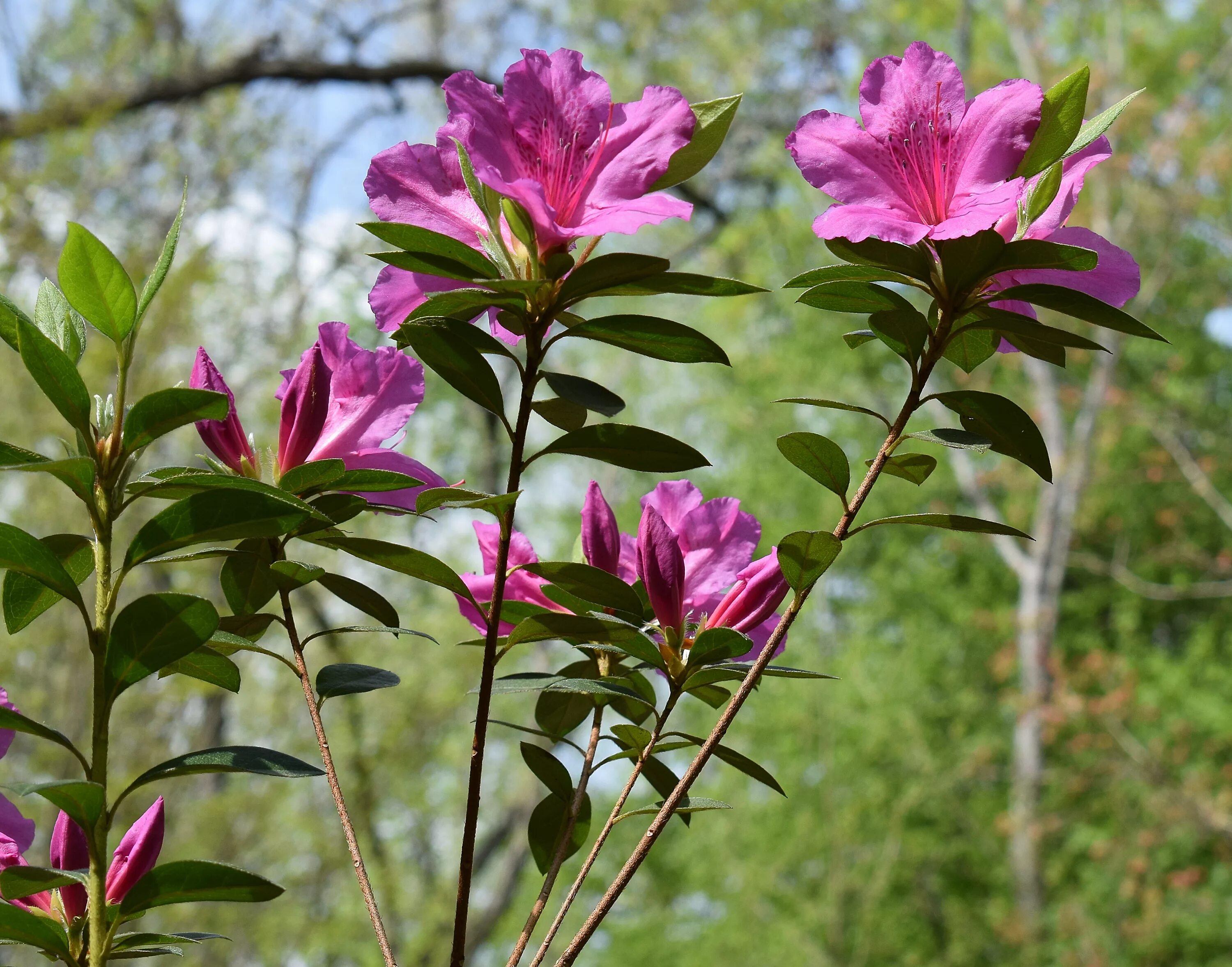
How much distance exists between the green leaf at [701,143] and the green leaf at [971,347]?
0.18m

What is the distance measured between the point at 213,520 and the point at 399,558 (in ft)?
0.38

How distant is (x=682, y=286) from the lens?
567 millimetres

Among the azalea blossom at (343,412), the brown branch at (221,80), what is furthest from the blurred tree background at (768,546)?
the azalea blossom at (343,412)

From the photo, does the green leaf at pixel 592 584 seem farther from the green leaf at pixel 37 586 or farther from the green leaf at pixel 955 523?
the green leaf at pixel 37 586

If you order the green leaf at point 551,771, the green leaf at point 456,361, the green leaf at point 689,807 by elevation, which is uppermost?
the green leaf at point 456,361

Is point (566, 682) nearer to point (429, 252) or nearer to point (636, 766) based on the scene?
point (636, 766)

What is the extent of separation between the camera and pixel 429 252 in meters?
0.55

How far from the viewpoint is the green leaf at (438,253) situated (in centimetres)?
54

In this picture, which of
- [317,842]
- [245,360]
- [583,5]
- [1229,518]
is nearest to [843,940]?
[317,842]

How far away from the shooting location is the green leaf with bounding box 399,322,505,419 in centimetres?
56

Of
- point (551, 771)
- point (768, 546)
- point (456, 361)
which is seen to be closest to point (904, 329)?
point (456, 361)

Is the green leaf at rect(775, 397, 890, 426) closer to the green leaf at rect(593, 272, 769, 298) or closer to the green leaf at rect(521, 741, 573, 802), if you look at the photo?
the green leaf at rect(593, 272, 769, 298)

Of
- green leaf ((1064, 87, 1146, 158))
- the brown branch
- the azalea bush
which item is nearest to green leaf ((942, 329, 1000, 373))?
the azalea bush

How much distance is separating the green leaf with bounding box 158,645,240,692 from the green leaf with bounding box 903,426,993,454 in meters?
0.39
